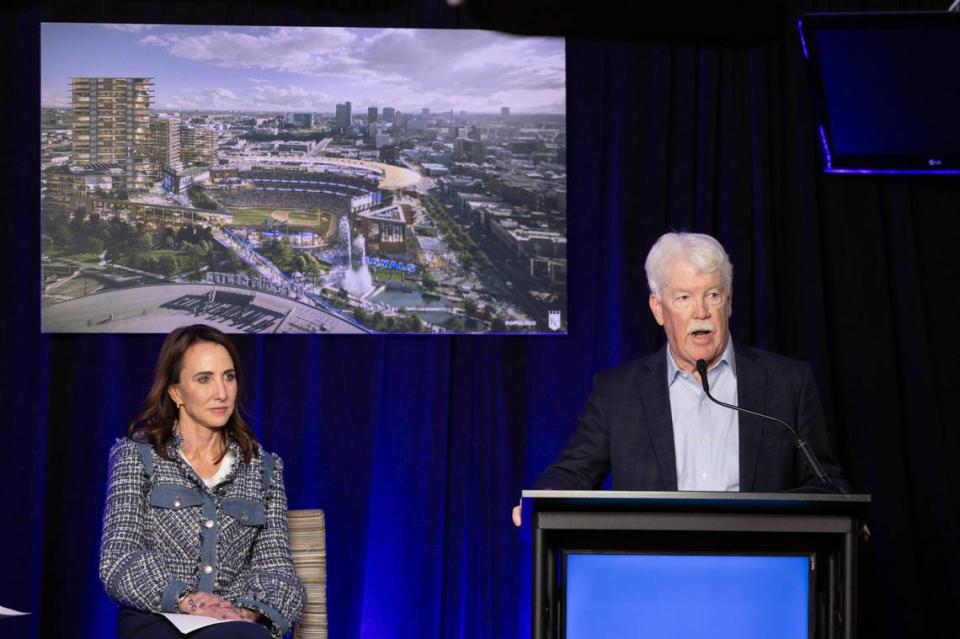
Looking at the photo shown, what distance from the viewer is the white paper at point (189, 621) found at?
280cm

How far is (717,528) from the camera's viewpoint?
2.27 m

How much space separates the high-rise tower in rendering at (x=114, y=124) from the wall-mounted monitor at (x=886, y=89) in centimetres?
247

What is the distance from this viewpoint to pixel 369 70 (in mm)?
4219

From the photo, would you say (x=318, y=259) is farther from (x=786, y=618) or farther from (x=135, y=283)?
(x=786, y=618)

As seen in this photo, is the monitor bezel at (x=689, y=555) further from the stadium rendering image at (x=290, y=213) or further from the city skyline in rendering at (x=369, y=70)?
the city skyline in rendering at (x=369, y=70)

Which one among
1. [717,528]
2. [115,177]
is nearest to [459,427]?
[115,177]

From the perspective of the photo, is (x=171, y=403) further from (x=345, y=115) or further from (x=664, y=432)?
(x=345, y=115)

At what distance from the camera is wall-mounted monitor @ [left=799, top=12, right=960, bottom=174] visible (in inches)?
166

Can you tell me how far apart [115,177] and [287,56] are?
2.53 feet

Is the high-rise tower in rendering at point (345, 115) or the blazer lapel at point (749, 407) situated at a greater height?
the high-rise tower in rendering at point (345, 115)

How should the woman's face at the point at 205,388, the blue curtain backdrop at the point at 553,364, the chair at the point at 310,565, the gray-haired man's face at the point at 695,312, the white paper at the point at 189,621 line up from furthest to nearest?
the blue curtain backdrop at the point at 553,364
the chair at the point at 310,565
the woman's face at the point at 205,388
the gray-haired man's face at the point at 695,312
the white paper at the point at 189,621

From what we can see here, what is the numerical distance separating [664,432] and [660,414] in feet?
0.17

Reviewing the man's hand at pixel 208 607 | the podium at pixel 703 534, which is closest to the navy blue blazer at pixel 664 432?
the podium at pixel 703 534

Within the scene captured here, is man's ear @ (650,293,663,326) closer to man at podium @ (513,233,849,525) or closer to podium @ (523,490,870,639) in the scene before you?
man at podium @ (513,233,849,525)
